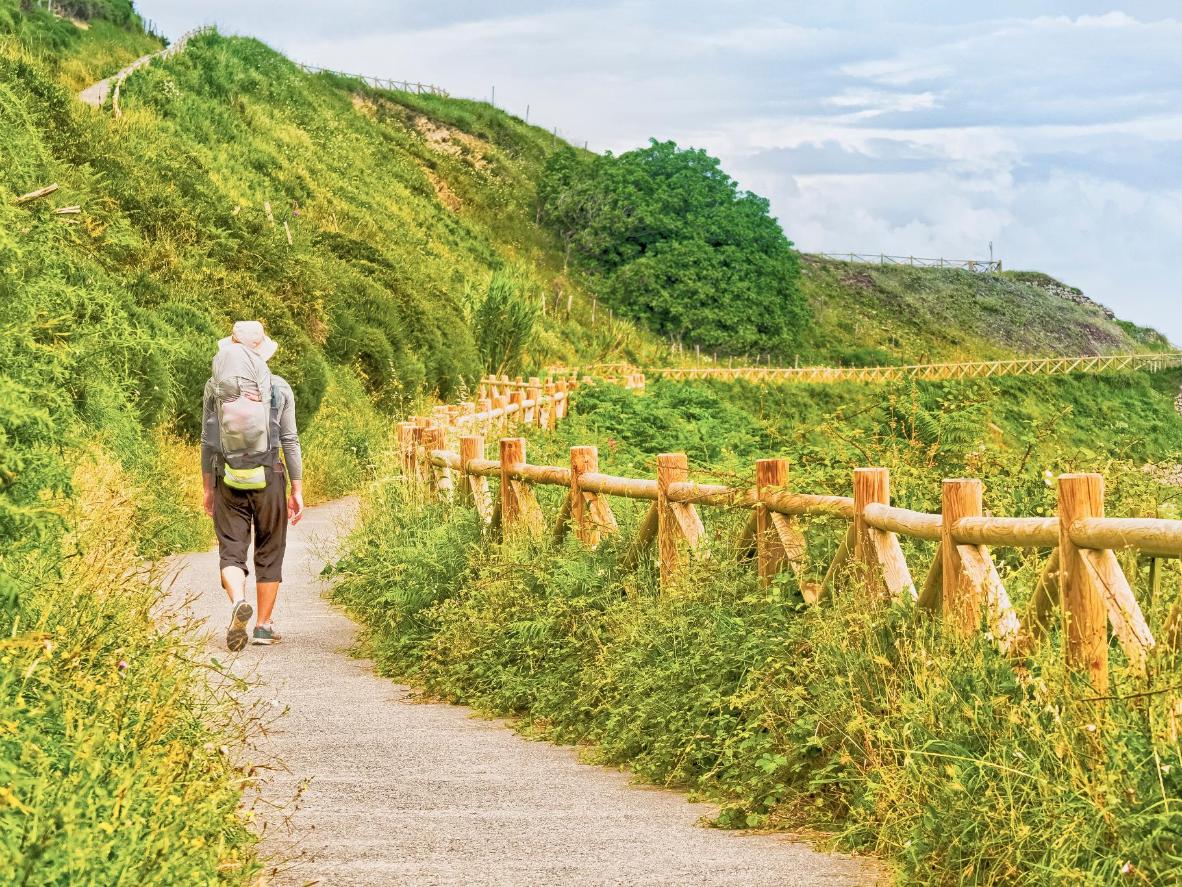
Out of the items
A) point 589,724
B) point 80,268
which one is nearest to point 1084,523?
point 589,724

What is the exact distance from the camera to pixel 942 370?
72312 millimetres

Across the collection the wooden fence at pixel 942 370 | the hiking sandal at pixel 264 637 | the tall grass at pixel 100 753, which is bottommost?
the hiking sandal at pixel 264 637

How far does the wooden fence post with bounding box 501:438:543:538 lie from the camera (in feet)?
36.7

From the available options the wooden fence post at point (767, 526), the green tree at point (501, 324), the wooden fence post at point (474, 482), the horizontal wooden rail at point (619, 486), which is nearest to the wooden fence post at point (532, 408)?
the green tree at point (501, 324)

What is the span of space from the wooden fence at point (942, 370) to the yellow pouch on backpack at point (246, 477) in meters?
33.5

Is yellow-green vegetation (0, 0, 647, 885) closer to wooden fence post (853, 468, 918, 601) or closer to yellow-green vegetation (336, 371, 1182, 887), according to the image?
yellow-green vegetation (336, 371, 1182, 887)

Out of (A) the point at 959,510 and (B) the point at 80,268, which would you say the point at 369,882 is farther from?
(B) the point at 80,268

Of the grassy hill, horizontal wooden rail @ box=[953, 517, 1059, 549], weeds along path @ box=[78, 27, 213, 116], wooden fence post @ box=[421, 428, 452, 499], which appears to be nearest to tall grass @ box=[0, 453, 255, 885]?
the grassy hill

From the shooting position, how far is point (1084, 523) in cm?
576

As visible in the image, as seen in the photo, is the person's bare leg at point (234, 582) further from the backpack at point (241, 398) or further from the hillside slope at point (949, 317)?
the hillside slope at point (949, 317)

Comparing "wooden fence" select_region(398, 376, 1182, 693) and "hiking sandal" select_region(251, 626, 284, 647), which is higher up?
"wooden fence" select_region(398, 376, 1182, 693)

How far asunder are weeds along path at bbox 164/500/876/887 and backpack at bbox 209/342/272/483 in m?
1.66

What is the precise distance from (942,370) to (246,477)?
63690 millimetres

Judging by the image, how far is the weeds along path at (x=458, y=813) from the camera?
5867 mm
